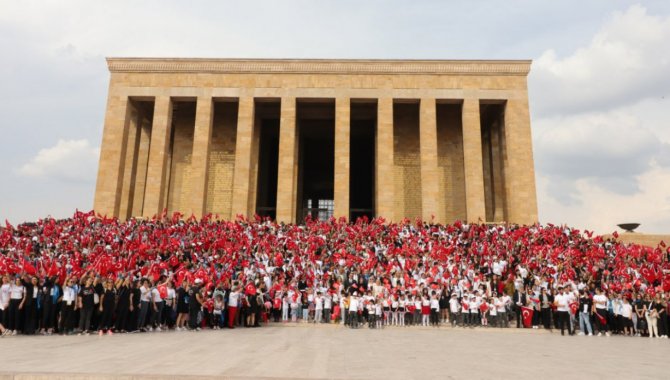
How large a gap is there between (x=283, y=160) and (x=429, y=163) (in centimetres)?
990

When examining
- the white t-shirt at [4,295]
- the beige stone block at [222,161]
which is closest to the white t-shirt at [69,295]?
the white t-shirt at [4,295]

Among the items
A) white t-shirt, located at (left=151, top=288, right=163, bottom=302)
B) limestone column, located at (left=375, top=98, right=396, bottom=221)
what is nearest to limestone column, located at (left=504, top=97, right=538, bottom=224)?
limestone column, located at (left=375, top=98, right=396, bottom=221)

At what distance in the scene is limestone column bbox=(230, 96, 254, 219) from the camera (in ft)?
96.9

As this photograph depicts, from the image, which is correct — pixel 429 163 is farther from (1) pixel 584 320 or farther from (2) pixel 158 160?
(2) pixel 158 160

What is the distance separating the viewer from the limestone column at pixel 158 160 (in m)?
29.4

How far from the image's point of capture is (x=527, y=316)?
14.2 meters

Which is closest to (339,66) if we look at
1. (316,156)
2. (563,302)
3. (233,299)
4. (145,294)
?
(316,156)

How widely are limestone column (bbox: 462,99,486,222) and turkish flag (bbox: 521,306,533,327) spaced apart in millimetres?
15150

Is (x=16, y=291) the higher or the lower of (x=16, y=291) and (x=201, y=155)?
the lower

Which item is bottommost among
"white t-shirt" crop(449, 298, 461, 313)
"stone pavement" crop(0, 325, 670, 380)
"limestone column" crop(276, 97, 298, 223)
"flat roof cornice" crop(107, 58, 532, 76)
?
"stone pavement" crop(0, 325, 670, 380)

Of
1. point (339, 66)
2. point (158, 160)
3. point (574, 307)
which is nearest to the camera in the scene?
point (574, 307)

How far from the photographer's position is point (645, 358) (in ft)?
29.0

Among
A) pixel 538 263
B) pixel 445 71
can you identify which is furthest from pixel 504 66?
pixel 538 263

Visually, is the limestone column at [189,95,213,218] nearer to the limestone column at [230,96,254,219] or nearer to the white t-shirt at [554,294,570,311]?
the limestone column at [230,96,254,219]
